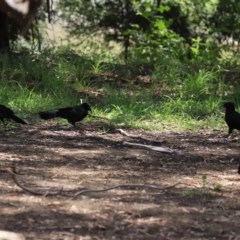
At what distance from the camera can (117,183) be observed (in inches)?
252

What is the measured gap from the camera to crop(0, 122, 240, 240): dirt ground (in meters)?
5.00

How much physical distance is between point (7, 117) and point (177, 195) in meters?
3.67

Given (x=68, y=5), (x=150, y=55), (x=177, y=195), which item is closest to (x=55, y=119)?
(x=177, y=195)

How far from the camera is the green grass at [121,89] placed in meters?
10.6

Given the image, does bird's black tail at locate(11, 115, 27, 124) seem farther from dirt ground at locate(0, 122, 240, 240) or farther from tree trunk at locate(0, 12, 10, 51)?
tree trunk at locate(0, 12, 10, 51)

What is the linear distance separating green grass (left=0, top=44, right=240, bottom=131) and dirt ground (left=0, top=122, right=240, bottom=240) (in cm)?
118

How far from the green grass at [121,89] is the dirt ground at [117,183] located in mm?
1177

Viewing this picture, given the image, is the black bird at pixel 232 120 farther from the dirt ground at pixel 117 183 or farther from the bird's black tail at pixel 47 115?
the bird's black tail at pixel 47 115

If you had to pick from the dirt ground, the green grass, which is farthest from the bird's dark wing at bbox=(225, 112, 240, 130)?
the green grass

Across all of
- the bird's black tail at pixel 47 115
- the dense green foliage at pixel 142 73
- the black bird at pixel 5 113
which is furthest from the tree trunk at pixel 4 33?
the black bird at pixel 5 113

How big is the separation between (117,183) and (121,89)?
6429 mm

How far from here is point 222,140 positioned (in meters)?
9.25

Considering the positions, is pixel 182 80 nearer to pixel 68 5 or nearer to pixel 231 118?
pixel 231 118

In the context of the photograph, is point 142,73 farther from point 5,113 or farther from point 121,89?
point 5,113
